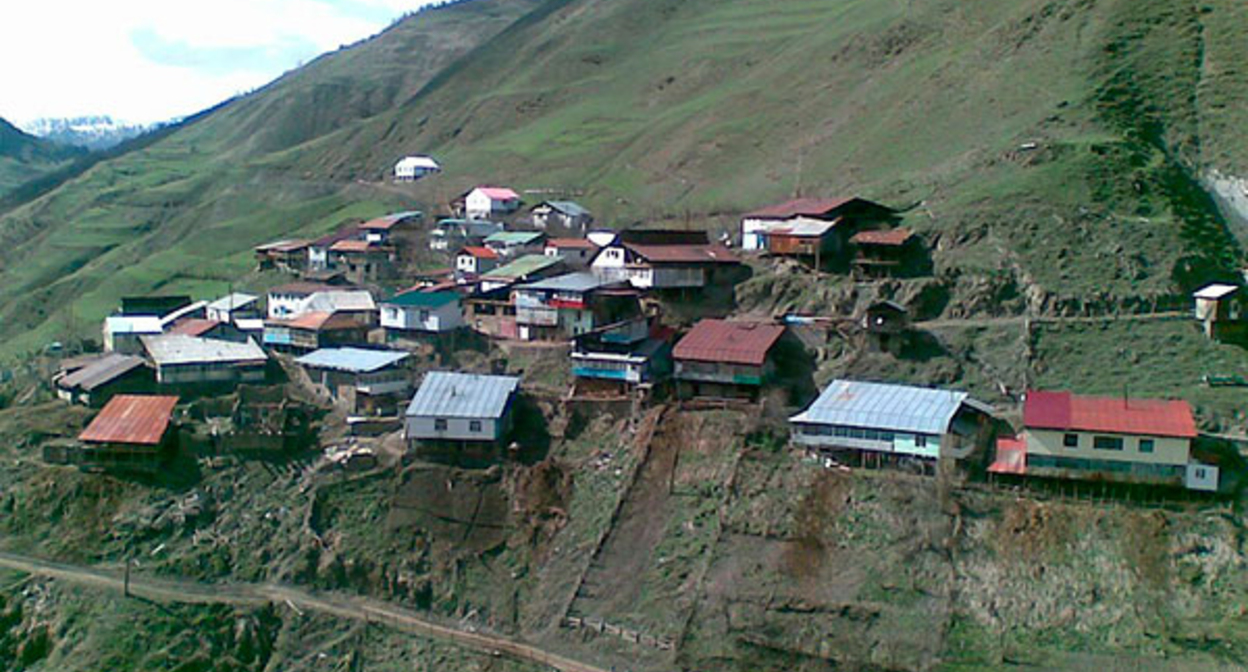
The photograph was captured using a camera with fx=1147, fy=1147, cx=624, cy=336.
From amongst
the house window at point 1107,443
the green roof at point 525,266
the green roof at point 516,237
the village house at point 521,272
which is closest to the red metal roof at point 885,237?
the village house at point 521,272

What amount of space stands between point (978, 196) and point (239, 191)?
80.1 m

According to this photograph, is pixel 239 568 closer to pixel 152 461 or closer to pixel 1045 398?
pixel 152 461

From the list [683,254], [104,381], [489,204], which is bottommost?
[104,381]

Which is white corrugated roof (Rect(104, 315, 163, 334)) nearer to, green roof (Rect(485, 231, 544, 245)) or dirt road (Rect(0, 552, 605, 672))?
dirt road (Rect(0, 552, 605, 672))

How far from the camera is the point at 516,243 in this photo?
65938 millimetres

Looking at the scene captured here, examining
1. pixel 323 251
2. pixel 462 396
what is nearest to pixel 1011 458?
pixel 462 396

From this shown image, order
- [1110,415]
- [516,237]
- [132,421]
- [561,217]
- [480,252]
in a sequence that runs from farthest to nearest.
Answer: [561,217], [516,237], [480,252], [132,421], [1110,415]

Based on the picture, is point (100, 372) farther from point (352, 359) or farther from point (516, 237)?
point (516, 237)

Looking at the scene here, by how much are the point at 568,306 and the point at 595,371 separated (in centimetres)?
548

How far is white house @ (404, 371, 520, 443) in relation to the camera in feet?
145

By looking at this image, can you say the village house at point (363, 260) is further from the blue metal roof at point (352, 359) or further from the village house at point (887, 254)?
the village house at point (887, 254)

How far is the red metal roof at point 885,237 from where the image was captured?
49.2m

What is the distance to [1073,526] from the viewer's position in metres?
33.5

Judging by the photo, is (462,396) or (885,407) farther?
(462,396)
